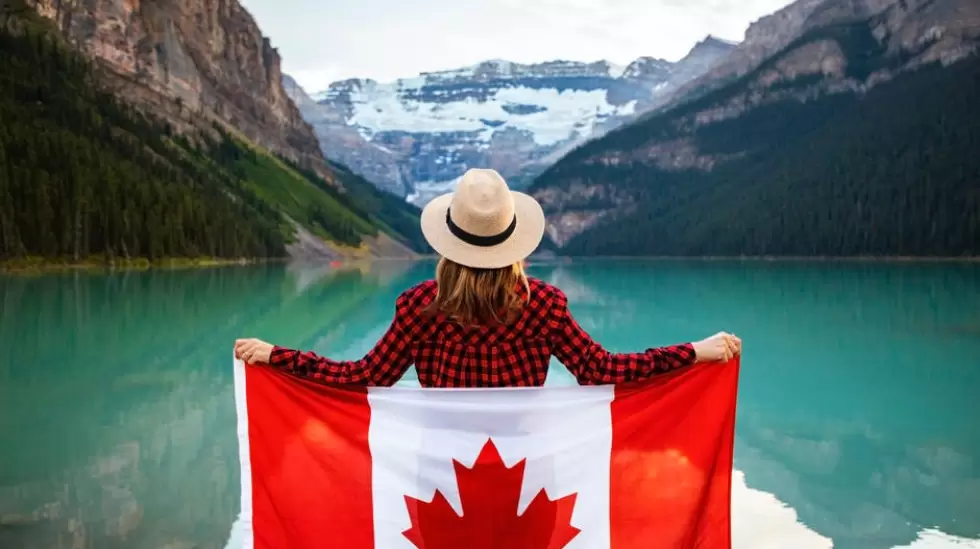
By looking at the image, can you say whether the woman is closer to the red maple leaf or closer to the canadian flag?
the canadian flag

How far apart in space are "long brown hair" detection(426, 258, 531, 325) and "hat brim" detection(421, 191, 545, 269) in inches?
2.1

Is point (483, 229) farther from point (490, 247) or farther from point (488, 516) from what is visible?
point (488, 516)

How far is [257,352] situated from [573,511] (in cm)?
168

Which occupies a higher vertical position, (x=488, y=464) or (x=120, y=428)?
(x=488, y=464)

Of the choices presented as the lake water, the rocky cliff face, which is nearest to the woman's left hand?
the lake water

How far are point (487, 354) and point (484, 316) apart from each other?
0.68 ft

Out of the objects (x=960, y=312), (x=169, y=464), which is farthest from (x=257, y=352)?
(x=960, y=312)

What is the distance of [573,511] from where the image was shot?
13.7 ft

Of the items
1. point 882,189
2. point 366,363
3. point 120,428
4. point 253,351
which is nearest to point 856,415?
point 120,428

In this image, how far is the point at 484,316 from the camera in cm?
371

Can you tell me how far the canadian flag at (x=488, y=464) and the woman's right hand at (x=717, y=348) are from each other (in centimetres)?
15

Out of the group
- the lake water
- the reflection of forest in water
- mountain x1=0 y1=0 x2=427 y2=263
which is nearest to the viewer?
the reflection of forest in water

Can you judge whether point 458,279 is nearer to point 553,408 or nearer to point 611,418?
point 553,408

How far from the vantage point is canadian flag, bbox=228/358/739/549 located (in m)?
4.01
